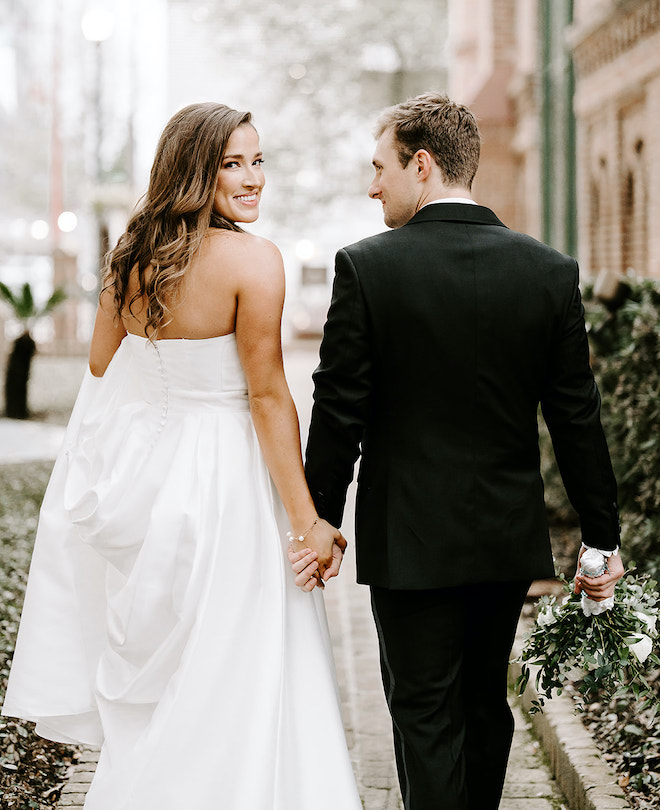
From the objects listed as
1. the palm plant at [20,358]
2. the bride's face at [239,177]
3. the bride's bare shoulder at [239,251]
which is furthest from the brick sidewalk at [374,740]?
the palm plant at [20,358]

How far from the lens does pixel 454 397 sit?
2777mm

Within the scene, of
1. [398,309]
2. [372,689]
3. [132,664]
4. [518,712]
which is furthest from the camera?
[372,689]

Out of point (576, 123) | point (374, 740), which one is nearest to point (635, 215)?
point (576, 123)

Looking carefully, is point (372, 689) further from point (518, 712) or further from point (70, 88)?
point (70, 88)

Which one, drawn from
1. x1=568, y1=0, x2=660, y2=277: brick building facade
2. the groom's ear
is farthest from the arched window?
the groom's ear

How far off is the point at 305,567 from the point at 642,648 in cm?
99

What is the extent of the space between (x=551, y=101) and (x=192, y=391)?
9644 mm

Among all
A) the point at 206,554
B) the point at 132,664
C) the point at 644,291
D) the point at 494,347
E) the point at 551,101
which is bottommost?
the point at 132,664

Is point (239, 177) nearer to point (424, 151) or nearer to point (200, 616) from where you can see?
point (424, 151)

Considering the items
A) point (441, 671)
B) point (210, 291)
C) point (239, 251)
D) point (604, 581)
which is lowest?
point (441, 671)

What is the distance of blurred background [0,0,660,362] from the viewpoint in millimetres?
9023

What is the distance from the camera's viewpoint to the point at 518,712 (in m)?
4.79

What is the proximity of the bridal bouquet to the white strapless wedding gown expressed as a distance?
0.64 m

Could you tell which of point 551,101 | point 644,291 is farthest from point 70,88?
point 644,291
